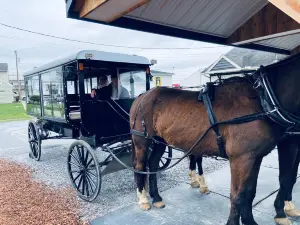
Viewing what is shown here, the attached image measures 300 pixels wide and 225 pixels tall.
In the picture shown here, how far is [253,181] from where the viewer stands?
8.86 feet

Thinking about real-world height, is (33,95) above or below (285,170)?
above

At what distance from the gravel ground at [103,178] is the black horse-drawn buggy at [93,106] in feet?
0.86

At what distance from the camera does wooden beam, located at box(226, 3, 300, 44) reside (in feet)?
13.6

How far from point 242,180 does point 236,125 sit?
60 cm

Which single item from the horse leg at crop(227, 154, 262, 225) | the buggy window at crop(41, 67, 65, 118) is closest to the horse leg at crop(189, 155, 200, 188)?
the horse leg at crop(227, 154, 262, 225)

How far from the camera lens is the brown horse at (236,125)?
2535 millimetres

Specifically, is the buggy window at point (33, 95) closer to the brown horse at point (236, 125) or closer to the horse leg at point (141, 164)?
the horse leg at point (141, 164)

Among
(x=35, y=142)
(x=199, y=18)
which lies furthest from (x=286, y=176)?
(x=35, y=142)

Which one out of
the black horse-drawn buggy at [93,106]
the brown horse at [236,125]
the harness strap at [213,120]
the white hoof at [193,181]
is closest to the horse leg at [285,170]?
the brown horse at [236,125]

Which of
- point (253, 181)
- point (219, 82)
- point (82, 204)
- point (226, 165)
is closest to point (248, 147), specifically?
point (253, 181)

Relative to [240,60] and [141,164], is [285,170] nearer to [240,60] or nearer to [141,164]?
[141,164]

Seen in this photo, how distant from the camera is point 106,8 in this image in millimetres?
2695

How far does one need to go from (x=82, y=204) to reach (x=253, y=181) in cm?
279

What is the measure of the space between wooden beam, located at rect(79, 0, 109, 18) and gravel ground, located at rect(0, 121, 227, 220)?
2.84 metres
